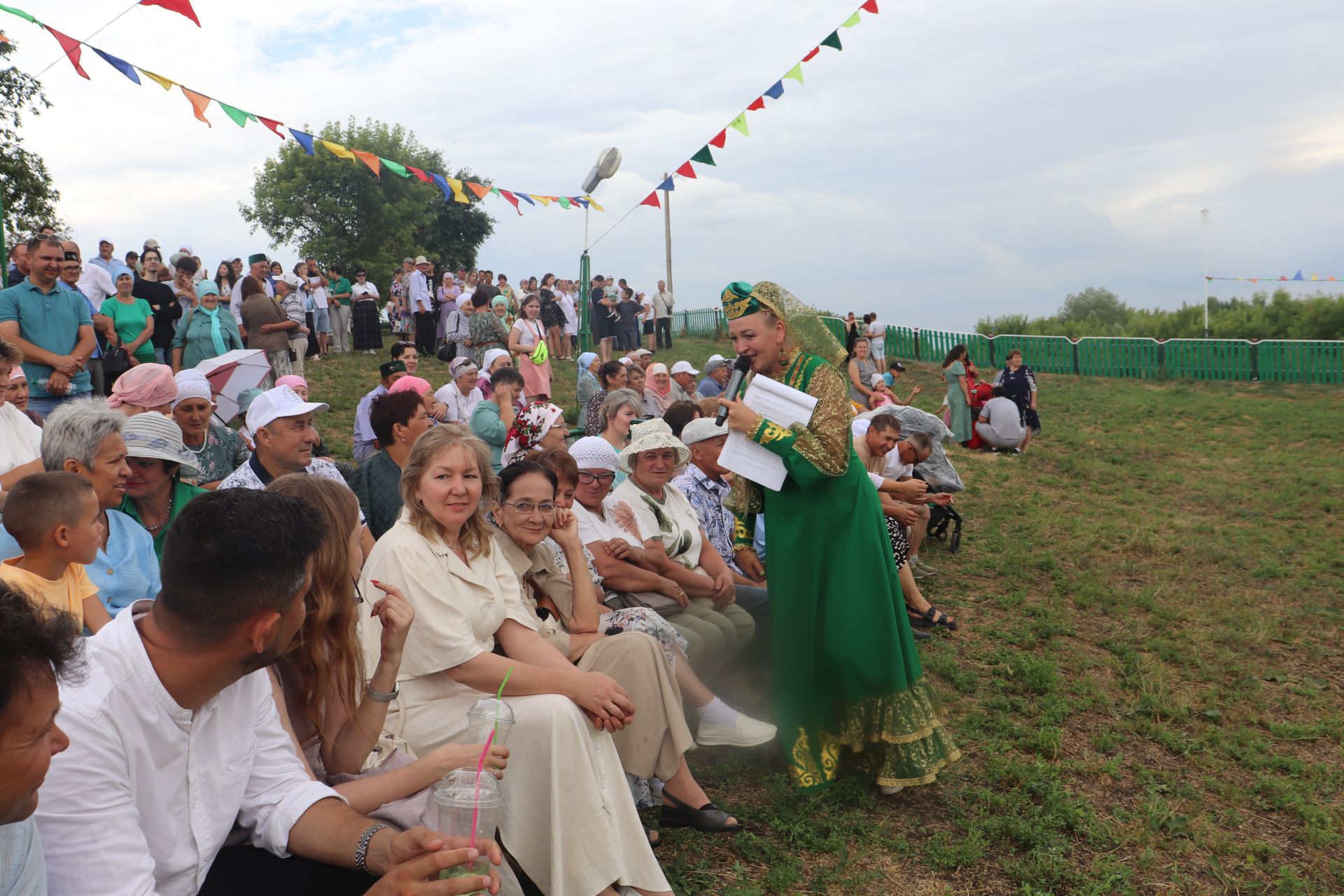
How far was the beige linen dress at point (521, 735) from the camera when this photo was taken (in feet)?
10.3

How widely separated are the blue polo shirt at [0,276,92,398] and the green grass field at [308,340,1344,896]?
14.7ft

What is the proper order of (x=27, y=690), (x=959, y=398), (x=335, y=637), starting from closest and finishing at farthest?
(x=27, y=690), (x=335, y=637), (x=959, y=398)

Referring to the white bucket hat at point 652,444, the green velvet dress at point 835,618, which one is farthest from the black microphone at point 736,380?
the white bucket hat at point 652,444

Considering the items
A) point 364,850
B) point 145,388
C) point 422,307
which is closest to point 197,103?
point 145,388

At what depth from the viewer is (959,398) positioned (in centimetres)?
1468

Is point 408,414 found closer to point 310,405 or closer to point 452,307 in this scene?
point 310,405

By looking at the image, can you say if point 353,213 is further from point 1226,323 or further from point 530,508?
point 530,508

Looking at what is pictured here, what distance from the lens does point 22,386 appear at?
17.3ft

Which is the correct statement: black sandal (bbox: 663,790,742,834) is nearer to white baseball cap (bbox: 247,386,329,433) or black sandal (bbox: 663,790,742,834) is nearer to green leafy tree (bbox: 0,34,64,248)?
white baseball cap (bbox: 247,386,329,433)

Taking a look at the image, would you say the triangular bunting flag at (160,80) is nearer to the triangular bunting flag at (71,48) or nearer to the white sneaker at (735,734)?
the triangular bunting flag at (71,48)

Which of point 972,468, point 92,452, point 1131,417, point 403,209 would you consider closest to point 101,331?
point 92,452

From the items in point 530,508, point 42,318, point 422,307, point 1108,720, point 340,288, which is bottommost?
point 1108,720

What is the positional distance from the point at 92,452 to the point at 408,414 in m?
1.88

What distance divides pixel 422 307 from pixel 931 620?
502 inches
